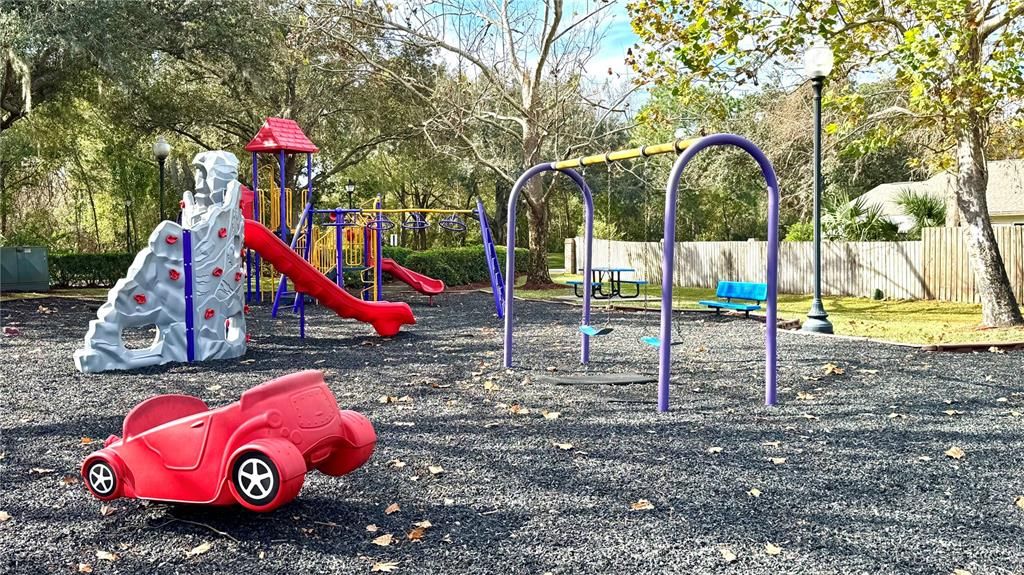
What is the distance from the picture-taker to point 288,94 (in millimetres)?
23062

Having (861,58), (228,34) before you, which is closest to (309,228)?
(228,34)

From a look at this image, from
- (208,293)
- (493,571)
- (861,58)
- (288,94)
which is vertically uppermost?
(288,94)

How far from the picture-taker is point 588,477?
14.0 ft

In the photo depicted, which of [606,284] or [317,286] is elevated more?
[317,286]

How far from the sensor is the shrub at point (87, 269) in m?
20.1

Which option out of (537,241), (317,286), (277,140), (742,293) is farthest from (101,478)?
(537,241)

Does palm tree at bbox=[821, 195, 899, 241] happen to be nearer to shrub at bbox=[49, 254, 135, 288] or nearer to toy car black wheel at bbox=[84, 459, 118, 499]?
shrub at bbox=[49, 254, 135, 288]

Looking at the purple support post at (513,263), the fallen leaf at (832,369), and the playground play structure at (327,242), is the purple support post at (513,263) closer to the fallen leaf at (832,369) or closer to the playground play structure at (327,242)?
the fallen leaf at (832,369)

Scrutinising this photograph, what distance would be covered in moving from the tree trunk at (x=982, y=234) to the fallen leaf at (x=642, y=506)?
1007 cm

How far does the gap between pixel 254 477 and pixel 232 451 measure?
19 centimetres

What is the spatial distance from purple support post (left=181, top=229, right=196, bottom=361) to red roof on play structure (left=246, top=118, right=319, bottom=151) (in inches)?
294

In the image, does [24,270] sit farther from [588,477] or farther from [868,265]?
[868,265]

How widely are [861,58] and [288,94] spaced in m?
15.9

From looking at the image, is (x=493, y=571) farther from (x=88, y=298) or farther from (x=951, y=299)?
(x=88, y=298)
